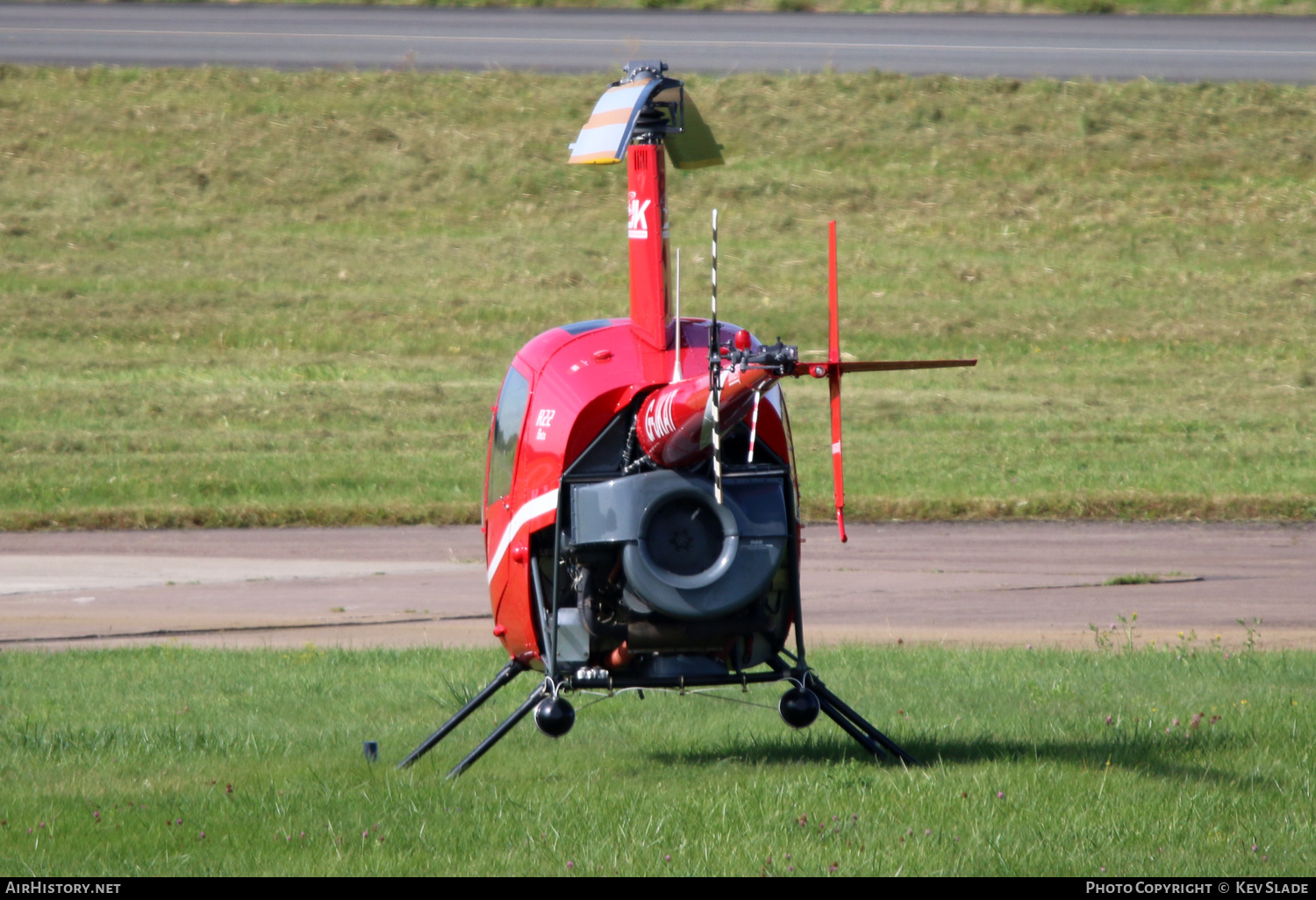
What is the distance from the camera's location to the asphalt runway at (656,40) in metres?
33.6

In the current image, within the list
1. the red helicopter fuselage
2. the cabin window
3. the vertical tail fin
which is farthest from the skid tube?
the vertical tail fin

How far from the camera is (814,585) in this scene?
13.8 m

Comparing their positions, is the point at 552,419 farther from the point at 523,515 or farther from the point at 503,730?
the point at 503,730

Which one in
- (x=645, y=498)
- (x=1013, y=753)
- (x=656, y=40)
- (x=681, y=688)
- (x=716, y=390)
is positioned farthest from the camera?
(x=656, y=40)

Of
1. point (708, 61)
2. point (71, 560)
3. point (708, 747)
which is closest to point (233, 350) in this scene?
point (71, 560)

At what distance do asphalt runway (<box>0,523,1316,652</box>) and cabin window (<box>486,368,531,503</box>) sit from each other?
417cm

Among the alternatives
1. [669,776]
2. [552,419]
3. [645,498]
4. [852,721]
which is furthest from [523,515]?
[852,721]

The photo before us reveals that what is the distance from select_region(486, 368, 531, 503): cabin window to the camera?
24.3 ft

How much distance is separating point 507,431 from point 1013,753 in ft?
10.1

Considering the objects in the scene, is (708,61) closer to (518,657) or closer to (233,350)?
(233,350)

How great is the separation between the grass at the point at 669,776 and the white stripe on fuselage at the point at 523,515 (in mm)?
1088

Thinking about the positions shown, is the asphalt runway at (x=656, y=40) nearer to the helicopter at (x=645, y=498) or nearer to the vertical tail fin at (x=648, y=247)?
the vertical tail fin at (x=648, y=247)

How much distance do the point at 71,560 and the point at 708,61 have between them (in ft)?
71.5

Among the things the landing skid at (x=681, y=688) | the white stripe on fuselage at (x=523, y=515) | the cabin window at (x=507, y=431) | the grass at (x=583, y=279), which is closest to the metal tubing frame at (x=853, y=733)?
the landing skid at (x=681, y=688)
